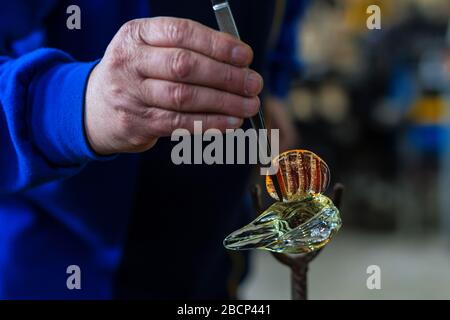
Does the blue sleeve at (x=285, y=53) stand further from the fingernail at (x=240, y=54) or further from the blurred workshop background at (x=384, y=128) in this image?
the blurred workshop background at (x=384, y=128)

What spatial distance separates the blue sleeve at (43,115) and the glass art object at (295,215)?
0.12 metres

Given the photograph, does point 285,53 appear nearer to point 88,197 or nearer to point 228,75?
point 88,197

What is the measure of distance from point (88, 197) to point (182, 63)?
277 millimetres

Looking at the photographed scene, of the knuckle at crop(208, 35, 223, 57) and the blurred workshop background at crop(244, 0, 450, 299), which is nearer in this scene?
the knuckle at crop(208, 35, 223, 57)

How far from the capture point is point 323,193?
44cm

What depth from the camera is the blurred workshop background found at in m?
2.22

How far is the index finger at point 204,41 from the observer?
384mm

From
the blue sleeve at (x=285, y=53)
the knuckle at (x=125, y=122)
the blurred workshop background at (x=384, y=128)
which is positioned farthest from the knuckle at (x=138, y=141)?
the blurred workshop background at (x=384, y=128)

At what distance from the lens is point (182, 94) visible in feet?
1.29

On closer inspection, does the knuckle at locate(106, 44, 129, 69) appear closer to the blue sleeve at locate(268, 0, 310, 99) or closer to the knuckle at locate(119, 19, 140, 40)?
the knuckle at locate(119, 19, 140, 40)

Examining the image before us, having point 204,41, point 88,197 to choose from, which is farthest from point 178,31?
point 88,197

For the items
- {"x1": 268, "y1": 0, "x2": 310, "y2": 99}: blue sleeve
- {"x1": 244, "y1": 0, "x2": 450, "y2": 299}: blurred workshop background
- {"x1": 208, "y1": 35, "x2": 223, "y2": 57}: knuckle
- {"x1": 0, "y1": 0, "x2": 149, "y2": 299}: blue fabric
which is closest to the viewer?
{"x1": 208, "y1": 35, "x2": 223, "y2": 57}: knuckle

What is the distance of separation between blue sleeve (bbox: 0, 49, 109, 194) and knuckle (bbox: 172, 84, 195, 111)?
0.30ft

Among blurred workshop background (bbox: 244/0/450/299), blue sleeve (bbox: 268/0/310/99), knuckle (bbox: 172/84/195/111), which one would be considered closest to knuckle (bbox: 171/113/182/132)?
knuckle (bbox: 172/84/195/111)
